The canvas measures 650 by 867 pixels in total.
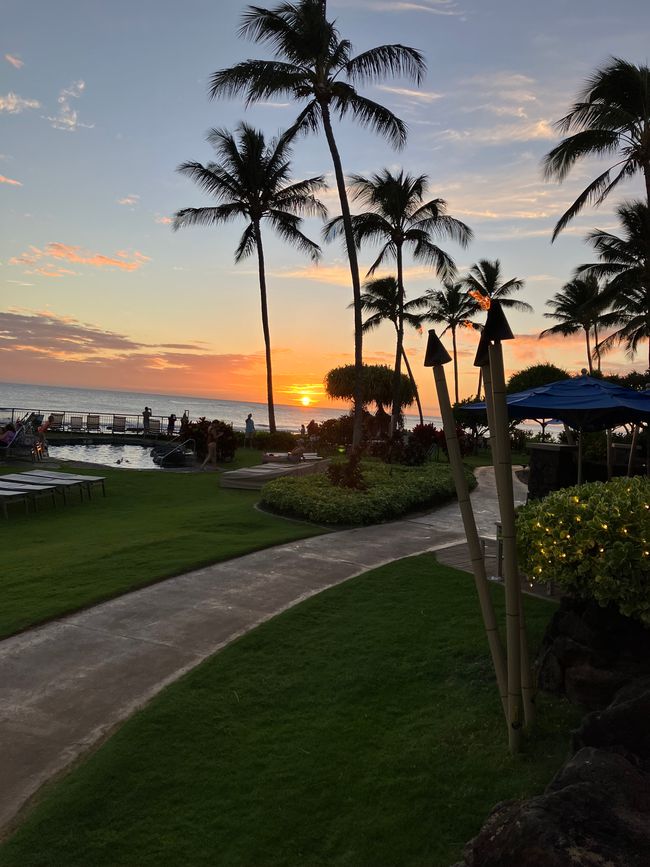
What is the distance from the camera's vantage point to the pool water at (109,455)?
23517 mm

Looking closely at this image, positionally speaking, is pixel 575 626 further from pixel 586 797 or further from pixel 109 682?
pixel 109 682

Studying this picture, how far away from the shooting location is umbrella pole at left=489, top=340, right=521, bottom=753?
3.79 metres

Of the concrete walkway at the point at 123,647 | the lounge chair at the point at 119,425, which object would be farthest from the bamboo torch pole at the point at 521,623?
the lounge chair at the point at 119,425

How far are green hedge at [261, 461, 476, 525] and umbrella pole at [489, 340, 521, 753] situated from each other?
8.35m

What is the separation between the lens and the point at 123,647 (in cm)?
591

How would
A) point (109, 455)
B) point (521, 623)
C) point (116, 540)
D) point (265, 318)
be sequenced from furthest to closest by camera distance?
1. point (265, 318)
2. point (109, 455)
3. point (116, 540)
4. point (521, 623)

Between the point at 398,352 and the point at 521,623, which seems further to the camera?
the point at 398,352

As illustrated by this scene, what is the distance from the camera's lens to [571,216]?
22719 mm

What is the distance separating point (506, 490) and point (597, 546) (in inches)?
54.9

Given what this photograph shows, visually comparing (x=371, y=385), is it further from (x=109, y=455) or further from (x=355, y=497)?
(x=355, y=497)

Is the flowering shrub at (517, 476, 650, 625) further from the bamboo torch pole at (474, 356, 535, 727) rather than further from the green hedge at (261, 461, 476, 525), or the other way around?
the green hedge at (261, 461, 476, 525)

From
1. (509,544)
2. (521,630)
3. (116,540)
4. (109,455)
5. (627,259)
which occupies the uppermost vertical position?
(627,259)

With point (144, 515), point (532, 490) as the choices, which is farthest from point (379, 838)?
point (144, 515)

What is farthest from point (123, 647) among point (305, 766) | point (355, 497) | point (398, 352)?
point (398, 352)
